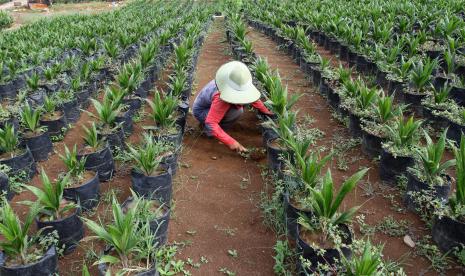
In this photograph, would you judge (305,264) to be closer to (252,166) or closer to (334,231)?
(334,231)

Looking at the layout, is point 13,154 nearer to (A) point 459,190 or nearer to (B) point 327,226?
(B) point 327,226

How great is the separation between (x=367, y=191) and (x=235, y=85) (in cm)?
159

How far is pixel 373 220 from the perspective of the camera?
3.00 m

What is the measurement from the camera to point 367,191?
337 cm

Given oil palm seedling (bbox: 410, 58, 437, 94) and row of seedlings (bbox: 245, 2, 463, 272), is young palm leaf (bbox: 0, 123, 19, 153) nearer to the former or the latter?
row of seedlings (bbox: 245, 2, 463, 272)

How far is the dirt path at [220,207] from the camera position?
2.73 metres

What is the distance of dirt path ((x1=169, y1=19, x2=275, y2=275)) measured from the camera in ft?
8.97

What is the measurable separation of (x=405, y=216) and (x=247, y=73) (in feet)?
6.35

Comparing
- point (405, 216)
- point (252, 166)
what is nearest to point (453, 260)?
point (405, 216)

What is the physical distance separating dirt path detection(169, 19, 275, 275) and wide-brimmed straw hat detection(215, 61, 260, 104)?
0.72 metres

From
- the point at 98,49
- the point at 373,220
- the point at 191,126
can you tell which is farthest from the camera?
the point at 98,49

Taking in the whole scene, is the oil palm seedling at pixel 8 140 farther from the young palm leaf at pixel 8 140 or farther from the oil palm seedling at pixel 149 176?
the oil palm seedling at pixel 149 176

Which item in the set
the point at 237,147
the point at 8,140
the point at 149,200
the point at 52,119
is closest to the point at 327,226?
the point at 149,200

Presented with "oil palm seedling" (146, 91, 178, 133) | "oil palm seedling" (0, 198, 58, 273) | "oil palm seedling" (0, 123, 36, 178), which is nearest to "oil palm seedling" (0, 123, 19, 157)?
"oil palm seedling" (0, 123, 36, 178)
